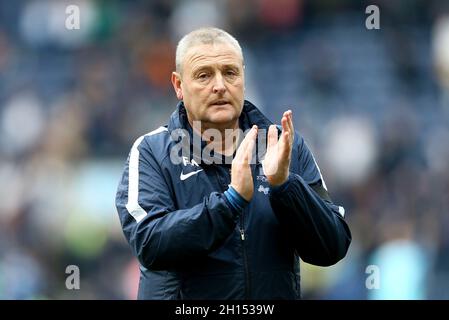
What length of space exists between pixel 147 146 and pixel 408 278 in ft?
13.2

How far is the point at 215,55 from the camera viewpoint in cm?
451

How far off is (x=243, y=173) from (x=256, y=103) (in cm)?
695

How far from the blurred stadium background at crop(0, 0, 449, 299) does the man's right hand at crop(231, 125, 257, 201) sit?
3.84m

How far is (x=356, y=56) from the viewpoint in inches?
488

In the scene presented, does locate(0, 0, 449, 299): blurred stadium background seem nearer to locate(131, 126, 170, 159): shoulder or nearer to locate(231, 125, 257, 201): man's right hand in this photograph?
locate(131, 126, 170, 159): shoulder

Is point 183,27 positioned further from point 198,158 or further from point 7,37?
point 198,158

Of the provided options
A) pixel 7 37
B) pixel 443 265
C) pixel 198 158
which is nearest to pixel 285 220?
pixel 198 158

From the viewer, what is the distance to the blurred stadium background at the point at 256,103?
30.9 feet
